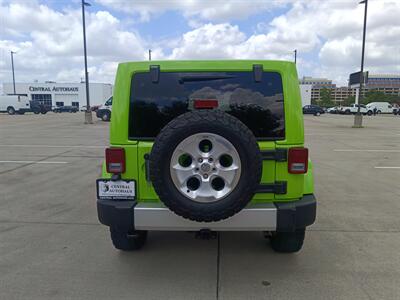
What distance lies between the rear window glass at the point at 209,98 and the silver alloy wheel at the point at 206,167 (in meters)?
0.47

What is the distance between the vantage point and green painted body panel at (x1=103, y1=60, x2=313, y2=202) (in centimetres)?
312

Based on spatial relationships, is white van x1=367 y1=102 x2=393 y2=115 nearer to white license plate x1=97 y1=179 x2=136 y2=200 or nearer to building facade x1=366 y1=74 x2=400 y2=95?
white license plate x1=97 y1=179 x2=136 y2=200

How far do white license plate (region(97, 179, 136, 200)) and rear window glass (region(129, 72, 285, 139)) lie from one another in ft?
1.48

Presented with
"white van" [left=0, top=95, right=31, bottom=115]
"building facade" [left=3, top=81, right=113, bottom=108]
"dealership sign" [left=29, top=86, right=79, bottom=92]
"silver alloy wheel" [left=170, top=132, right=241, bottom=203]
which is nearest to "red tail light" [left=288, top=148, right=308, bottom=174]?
"silver alloy wheel" [left=170, top=132, right=241, bottom=203]

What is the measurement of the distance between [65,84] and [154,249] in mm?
89571

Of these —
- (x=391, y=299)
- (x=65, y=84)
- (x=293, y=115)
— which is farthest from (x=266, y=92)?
(x=65, y=84)

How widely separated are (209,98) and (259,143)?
0.63 m

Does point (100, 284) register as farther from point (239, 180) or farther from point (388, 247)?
point (388, 247)

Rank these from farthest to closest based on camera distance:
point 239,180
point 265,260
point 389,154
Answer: point 389,154, point 265,260, point 239,180

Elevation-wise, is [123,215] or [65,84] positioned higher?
[65,84]

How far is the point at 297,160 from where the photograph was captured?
312 centimetres

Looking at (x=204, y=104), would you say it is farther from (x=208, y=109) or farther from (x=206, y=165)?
(x=206, y=165)

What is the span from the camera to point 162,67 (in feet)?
10.5

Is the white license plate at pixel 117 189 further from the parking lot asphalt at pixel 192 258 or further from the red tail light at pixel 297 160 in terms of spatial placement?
the red tail light at pixel 297 160
